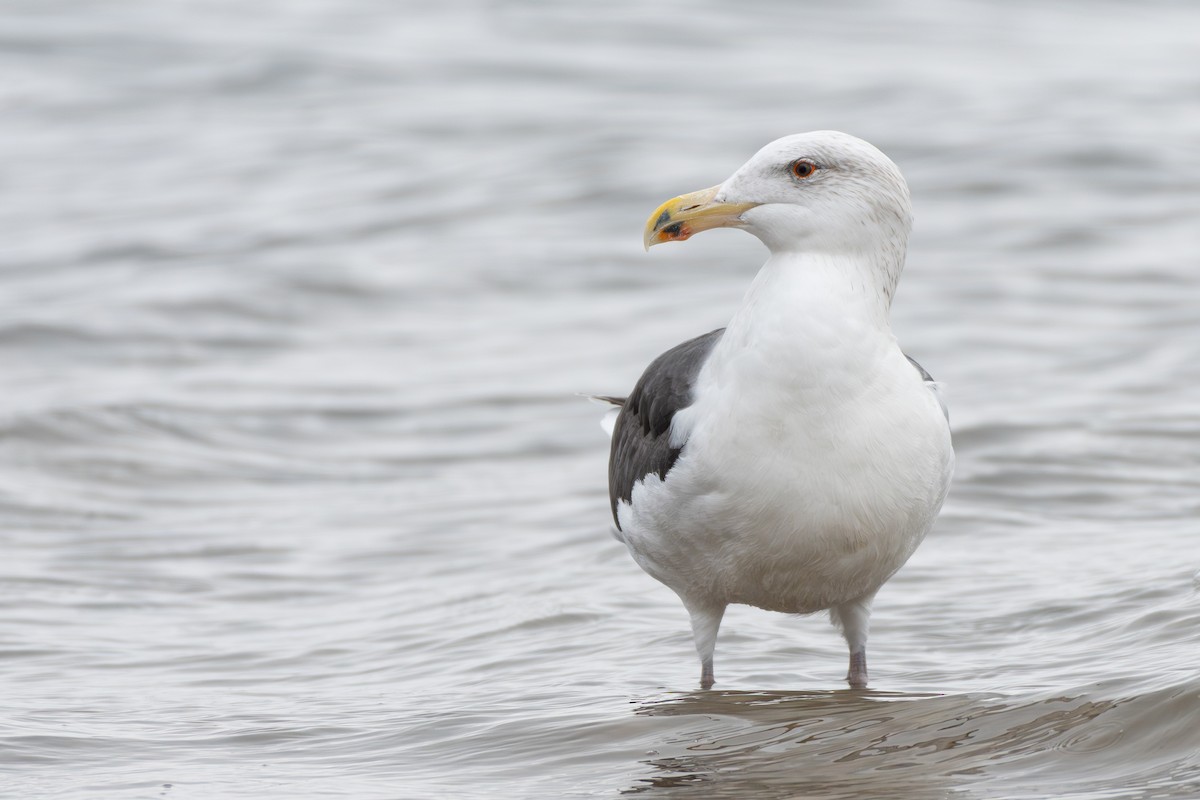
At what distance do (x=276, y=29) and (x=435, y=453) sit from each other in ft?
47.0

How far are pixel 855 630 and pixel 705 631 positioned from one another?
1.64ft

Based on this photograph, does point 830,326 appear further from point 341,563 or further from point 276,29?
point 276,29

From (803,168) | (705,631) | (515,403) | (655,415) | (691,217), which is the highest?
(803,168)

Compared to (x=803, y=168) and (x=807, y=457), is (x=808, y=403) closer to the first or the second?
(x=807, y=457)

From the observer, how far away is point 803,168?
4898mm

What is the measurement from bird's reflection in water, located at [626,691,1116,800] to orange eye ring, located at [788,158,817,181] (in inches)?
64.4

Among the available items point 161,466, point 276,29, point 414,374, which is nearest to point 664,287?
point 414,374

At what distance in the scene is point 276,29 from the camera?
2253 centimetres

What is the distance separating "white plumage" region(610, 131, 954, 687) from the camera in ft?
15.6

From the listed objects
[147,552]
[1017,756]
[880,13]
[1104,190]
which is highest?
[880,13]

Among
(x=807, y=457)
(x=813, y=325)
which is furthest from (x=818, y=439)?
(x=813, y=325)

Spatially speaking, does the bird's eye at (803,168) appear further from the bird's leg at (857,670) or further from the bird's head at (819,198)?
the bird's leg at (857,670)

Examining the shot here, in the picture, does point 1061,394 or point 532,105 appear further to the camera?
point 532,105

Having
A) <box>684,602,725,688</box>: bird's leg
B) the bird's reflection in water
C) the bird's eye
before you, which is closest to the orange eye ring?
the bird's eye
